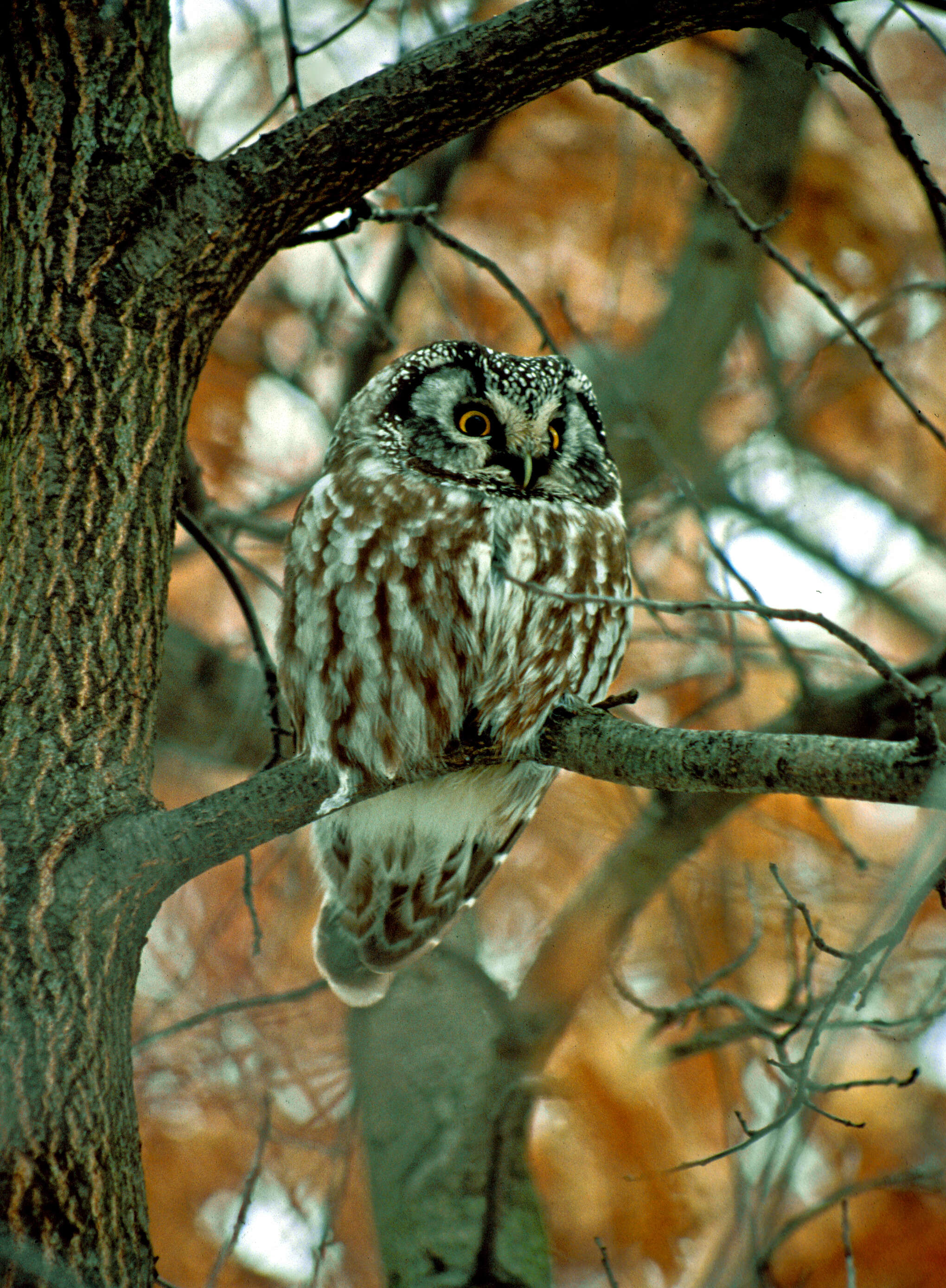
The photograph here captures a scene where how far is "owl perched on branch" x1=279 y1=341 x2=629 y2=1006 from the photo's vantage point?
3.05m

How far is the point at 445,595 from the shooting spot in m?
3.04

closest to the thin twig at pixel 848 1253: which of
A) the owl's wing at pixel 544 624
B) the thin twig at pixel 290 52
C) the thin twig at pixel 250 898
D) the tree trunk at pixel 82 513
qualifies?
the owl's wing at pixel 544 624

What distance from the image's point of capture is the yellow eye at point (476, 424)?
10.9 ft

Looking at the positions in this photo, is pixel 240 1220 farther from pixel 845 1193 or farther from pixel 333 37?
pixel 333 37

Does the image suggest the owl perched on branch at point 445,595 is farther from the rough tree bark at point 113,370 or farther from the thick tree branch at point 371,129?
the thick tree branch at point 371,129

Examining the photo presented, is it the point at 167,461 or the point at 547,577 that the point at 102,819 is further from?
the point at 547,577

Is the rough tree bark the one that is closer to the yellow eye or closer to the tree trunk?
the tree trunk

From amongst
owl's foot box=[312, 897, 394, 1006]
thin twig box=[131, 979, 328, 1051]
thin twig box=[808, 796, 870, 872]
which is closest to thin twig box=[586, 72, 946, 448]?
thin twig box=[808, 796, 870, 872]

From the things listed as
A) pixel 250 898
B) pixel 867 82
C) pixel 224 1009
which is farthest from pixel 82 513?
pixel 867 82

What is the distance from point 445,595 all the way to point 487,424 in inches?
22.9

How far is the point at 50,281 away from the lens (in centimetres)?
249

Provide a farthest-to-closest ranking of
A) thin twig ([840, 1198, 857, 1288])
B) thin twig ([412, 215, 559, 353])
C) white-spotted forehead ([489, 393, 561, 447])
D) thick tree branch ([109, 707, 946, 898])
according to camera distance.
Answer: white-spotted forehead ([489, 393, 561, 447]) < thin twig ([412, 215, 559, 353]) < thin twig ([840, 1198, 857, 1288]) < thick tree branch ([109, 707, 946, 898])

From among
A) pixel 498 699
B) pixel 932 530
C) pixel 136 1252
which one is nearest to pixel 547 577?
pixel 498 699

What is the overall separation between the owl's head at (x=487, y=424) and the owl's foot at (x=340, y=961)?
148cm
